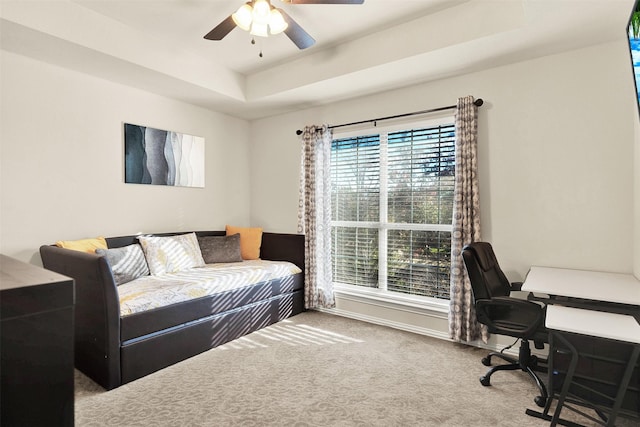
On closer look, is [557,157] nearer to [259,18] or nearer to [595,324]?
[595,324]

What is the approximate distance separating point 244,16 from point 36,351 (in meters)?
2.23

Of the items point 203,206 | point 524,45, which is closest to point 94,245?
point 203,206

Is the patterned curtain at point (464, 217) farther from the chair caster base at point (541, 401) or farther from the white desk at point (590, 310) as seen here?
the chair caster base at point (541, 401)

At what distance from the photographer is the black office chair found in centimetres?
221

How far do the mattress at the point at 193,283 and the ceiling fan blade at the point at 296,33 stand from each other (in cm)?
216

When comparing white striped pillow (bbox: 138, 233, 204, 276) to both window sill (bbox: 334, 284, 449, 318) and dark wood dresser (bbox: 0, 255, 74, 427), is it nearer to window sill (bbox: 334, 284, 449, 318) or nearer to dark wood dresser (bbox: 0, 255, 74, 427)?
window sill (bbox: 334, 284, 449, 318)

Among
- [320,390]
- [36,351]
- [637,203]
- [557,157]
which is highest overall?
[557,157]

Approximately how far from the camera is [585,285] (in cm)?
219

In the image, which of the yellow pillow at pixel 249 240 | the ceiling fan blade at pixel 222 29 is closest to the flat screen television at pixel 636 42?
the ceiling fan blade at pixel 222 29

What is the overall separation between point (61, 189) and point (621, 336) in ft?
13.4

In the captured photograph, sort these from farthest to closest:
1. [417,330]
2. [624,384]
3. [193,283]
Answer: [417,330] < [193,283] < [624,384]

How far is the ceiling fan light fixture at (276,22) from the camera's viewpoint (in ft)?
7.12

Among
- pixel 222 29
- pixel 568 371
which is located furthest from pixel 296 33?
pixel 568 371

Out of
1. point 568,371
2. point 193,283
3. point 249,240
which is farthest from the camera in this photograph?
point 249,240
